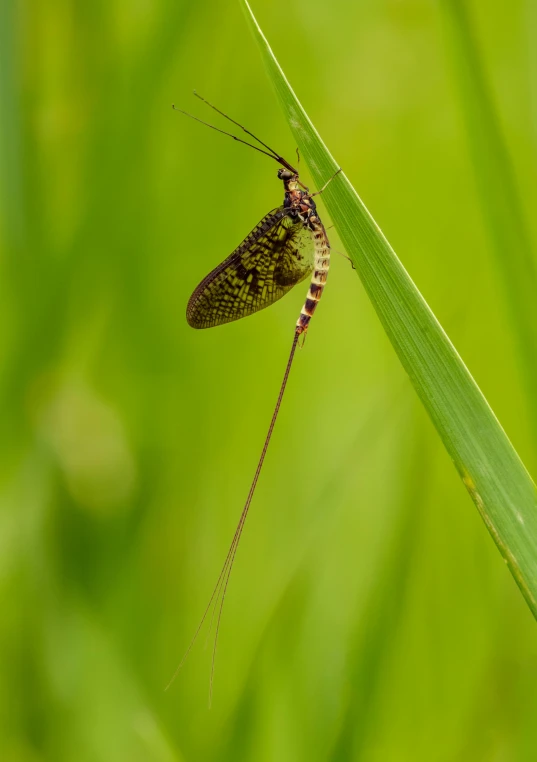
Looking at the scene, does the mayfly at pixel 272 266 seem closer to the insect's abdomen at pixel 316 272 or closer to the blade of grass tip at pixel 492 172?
the insect's abdomen at pixel 316 272

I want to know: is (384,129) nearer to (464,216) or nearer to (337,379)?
(464,216)

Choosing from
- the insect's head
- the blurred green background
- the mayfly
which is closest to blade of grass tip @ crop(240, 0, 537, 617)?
the blurred green background

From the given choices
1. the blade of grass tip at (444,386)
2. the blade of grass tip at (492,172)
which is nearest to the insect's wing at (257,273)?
the blade of grass tip at (492,172)

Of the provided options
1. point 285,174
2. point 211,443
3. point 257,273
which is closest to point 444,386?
point 211,443

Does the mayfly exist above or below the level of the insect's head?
below

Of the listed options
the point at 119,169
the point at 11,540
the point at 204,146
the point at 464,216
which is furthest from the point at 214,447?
the point at 464,216

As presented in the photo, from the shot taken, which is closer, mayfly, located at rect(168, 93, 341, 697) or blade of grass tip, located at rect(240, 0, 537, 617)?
blade of grass tip, located at rect(240, 0, 537, 617)

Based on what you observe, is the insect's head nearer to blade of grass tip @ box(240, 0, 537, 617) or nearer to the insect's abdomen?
the insect's abdomen
